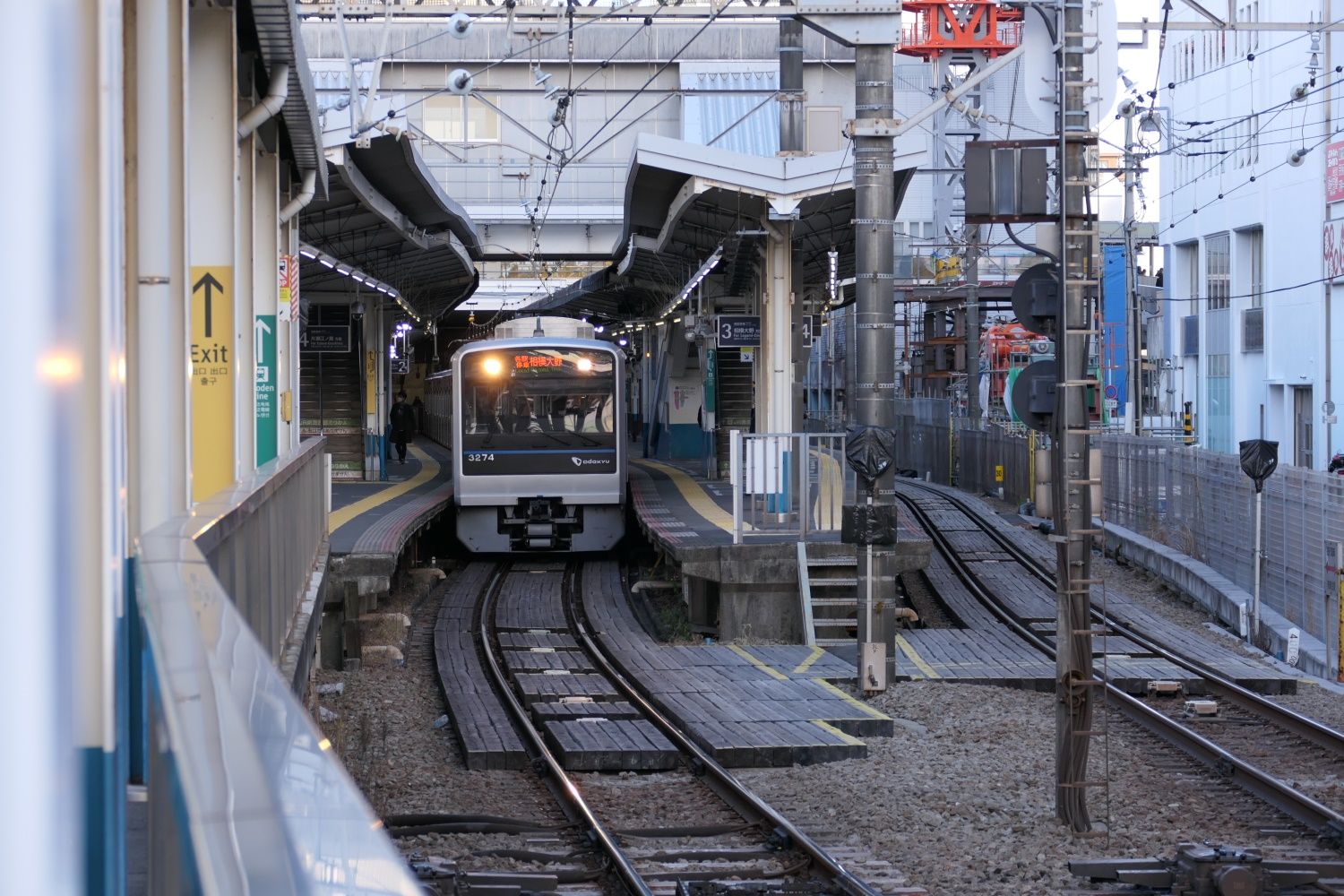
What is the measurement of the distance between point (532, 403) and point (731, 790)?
1136cm

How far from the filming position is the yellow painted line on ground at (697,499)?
17.4 meters

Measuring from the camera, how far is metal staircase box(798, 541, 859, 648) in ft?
47.0

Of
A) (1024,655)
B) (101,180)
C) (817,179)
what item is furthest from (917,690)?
(101,180)

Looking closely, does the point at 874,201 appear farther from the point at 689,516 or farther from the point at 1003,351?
the point at 1003,351

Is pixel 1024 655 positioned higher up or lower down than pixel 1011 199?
lower down

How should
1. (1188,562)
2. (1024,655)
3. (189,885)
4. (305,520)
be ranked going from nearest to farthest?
(189,885) < (305,520) < (1024,655) < (1188,562)

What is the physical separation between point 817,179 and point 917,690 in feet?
19.9

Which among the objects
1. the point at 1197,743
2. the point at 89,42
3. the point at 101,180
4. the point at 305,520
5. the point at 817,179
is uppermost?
the point at 817,179

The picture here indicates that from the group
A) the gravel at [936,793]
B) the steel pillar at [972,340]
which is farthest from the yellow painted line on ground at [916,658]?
the steel pillar at [972,340]

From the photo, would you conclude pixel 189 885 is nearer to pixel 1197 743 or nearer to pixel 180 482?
pixel 180 482

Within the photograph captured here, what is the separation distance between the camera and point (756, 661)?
13164 mm

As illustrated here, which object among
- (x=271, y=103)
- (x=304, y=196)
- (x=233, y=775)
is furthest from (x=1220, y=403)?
(x=233, y=775)

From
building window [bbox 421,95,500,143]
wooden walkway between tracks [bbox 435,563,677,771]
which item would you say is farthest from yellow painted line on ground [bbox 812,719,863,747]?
building window [bbox 421,95,500,143]

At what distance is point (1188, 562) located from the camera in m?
18.9
